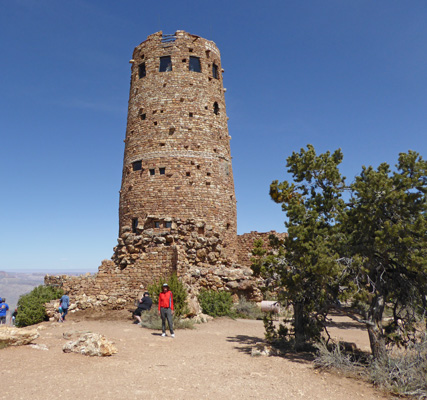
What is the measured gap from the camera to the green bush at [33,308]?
15680mm

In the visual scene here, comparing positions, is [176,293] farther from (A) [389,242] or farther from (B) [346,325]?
(A) [389,242]

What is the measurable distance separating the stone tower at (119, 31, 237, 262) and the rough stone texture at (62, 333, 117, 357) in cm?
1037

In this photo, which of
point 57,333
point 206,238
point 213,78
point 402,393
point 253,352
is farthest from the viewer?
point 213,78

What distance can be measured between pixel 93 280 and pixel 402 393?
547 inches

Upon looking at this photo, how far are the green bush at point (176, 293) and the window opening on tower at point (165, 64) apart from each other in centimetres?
1244

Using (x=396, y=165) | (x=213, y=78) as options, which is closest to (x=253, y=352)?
(x=396, y=165)

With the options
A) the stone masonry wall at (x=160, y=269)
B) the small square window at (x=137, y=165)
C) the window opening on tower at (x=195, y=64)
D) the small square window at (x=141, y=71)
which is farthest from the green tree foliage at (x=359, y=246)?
the small square window at (x=141, y=71)

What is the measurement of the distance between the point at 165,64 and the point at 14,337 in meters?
16.9

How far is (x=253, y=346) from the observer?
1074cm

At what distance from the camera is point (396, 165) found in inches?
347

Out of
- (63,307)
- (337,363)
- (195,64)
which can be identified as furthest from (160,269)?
(195,64)

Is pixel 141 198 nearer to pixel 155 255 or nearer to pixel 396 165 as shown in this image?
pixel 155 255

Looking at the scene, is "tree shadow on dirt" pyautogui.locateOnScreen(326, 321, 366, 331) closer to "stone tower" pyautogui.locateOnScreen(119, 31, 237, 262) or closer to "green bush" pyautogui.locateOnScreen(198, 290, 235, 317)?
"green bush" pyautogui.locateOnScreen(198, 290, 235, 317)

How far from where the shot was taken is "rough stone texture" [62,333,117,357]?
8734 millimetres
